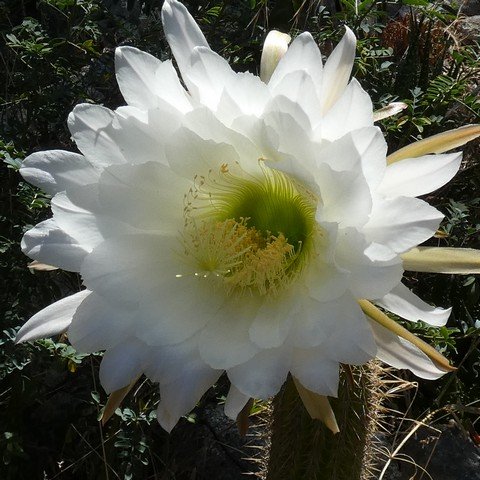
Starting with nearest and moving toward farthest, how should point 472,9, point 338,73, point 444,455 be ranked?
point 338,73 < point 444,455 < point 472,9

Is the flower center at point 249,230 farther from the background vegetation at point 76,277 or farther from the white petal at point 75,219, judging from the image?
the background vegetation at point 76,277

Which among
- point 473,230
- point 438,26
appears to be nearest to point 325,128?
point 473,230

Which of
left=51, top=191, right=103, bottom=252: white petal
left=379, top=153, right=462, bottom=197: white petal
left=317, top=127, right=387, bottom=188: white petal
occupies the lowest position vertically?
left=51, top=191, right=103, bottom=252: white petal

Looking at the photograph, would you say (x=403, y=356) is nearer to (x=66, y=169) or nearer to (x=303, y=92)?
(x=303, y=92)

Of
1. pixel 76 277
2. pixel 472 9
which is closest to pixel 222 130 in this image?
pixel 76 277

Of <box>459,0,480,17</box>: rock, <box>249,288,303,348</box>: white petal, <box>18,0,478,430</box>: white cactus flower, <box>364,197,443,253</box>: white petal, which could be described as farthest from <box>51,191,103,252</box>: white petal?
<box>459,0,480,17</box>: rock

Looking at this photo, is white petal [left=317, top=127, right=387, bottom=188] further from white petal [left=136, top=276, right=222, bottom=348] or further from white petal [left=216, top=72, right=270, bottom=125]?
white petal [left=136, top=276, right=222, bottom=348]
